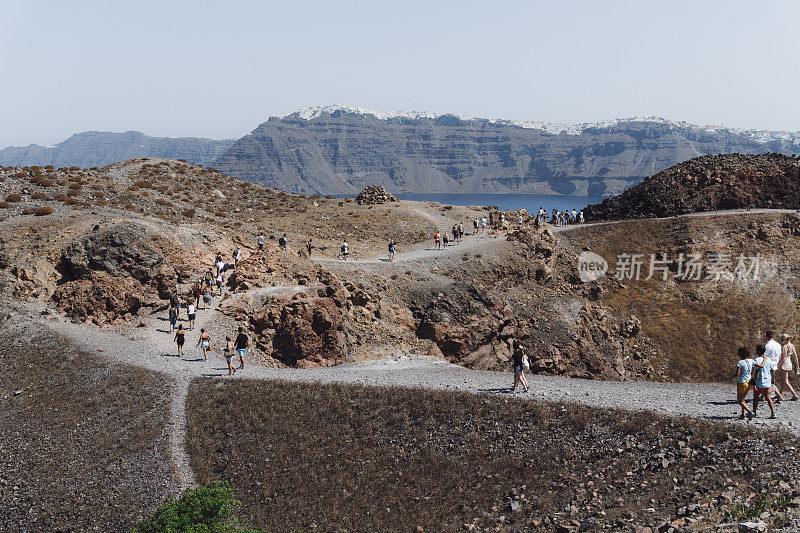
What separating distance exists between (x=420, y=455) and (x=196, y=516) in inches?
329

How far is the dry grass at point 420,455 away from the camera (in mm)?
14969

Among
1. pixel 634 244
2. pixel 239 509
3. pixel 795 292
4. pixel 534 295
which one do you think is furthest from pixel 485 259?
pixel 239 509

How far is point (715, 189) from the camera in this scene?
5722 centimetres

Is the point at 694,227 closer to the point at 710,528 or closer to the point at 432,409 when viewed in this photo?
the point at 432,409

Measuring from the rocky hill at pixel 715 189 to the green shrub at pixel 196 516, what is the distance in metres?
57.7

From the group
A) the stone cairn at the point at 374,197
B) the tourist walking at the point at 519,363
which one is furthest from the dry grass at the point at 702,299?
the stone cairn at the point at 374,197

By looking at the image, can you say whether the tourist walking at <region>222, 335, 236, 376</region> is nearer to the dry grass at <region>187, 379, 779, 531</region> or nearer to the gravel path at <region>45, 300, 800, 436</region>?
the gravel path at <region>45, 300, 800, 436</region>

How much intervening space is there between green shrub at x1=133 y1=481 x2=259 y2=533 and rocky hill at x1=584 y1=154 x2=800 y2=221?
189 feet

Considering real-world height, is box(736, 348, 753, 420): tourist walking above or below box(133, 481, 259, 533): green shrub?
above

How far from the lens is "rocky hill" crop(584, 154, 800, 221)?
55.4 meters

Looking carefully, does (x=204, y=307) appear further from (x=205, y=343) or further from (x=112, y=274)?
(x=112, y=274)

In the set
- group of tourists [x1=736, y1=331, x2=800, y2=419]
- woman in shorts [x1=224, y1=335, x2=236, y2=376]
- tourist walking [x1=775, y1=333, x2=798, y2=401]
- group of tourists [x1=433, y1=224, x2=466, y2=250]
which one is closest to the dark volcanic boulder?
woman in shorts [x1=224, y1=335, x2=236, y2=376]

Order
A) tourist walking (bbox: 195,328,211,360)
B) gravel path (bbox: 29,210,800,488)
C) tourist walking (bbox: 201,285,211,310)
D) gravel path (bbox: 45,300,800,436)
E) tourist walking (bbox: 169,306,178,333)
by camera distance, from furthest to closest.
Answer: tourist walking (bbox: 201,285,211,310)
tourist walking (bbox: 169,306,178,333)
tourist walking (bbox: 195,328,211,360)
gravel path (bbox: 45,300,800,436)
gravel path (bbox: 29,210,800,488)
